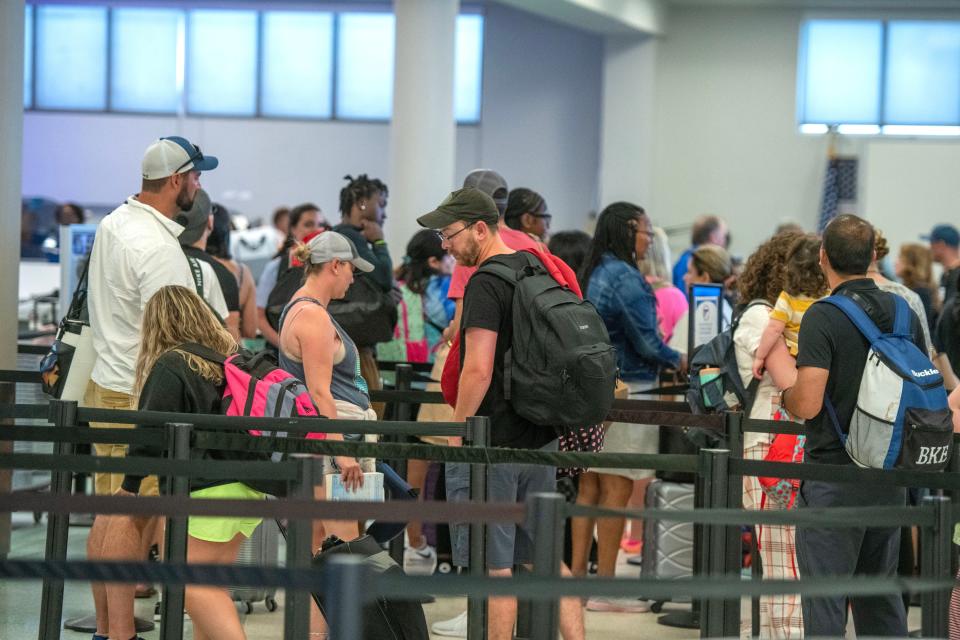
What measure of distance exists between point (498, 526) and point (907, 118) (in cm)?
1800

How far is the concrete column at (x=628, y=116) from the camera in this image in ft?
65.3

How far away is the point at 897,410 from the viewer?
4.23 meters

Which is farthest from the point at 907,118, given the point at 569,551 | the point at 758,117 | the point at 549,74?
the point at 569,551

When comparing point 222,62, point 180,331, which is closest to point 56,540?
point 180,331

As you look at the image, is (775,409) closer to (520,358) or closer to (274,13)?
(520,358)

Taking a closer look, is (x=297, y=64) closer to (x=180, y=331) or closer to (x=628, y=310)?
(x=628, y=310)

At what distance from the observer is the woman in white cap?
512cm

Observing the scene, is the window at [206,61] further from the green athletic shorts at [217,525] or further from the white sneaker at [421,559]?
the green athletic shorts at [217,525]

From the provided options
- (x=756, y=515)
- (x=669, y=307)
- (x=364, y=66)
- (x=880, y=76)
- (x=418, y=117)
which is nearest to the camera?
(x=756, y=515)

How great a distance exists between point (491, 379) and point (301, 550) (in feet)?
4.13

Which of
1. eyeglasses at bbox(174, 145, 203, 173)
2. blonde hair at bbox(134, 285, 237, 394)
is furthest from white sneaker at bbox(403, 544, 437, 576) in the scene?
blonde hair at bbox(134, 285, 237, 394)

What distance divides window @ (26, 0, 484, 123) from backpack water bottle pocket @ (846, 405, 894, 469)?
19.5 metres

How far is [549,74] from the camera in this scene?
72.2 feet

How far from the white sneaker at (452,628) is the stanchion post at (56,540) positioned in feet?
6.13
